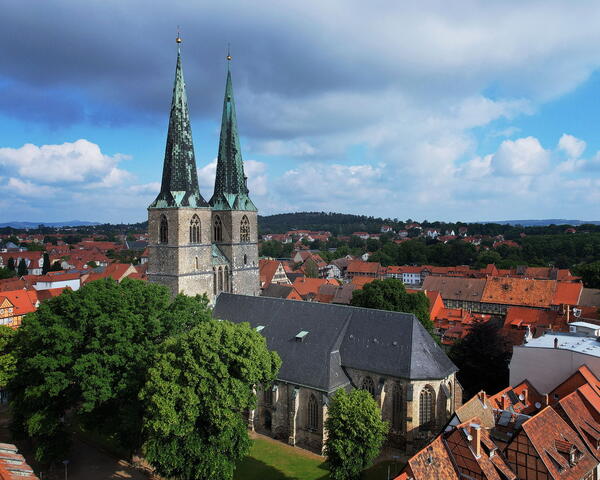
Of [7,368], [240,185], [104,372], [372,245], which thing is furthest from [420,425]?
[372,245]

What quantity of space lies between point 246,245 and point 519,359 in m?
24.4

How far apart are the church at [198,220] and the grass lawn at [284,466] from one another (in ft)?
Result: 46.6

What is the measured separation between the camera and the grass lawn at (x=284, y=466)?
87.8 ft

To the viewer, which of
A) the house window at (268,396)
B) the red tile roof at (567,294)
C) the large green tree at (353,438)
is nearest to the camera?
the large green tree at (353,438)

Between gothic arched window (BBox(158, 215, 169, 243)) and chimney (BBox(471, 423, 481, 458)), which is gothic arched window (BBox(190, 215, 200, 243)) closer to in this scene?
gothic arched window (BBox(158, 215, 169, 243))

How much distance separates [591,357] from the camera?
28.9 meters

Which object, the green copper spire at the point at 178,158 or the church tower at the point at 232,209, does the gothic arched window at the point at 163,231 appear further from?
the church tower at the point at 232,209

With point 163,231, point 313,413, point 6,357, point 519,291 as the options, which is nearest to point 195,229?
point 163,231

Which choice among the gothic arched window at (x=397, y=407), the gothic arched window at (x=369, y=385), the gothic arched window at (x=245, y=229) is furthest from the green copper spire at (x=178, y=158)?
the gothic arched window at (x=397, y=407)

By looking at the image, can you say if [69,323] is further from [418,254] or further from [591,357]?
[418,254]

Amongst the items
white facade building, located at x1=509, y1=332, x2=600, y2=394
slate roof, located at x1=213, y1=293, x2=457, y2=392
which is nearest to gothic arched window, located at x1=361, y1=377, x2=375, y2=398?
slate roof, located at x1=213, y1=293, x2=457, y2=392

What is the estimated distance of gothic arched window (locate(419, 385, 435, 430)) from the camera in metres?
29.0

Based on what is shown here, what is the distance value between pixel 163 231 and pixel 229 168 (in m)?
8.73

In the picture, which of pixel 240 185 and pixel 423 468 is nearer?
pixel 423 468
